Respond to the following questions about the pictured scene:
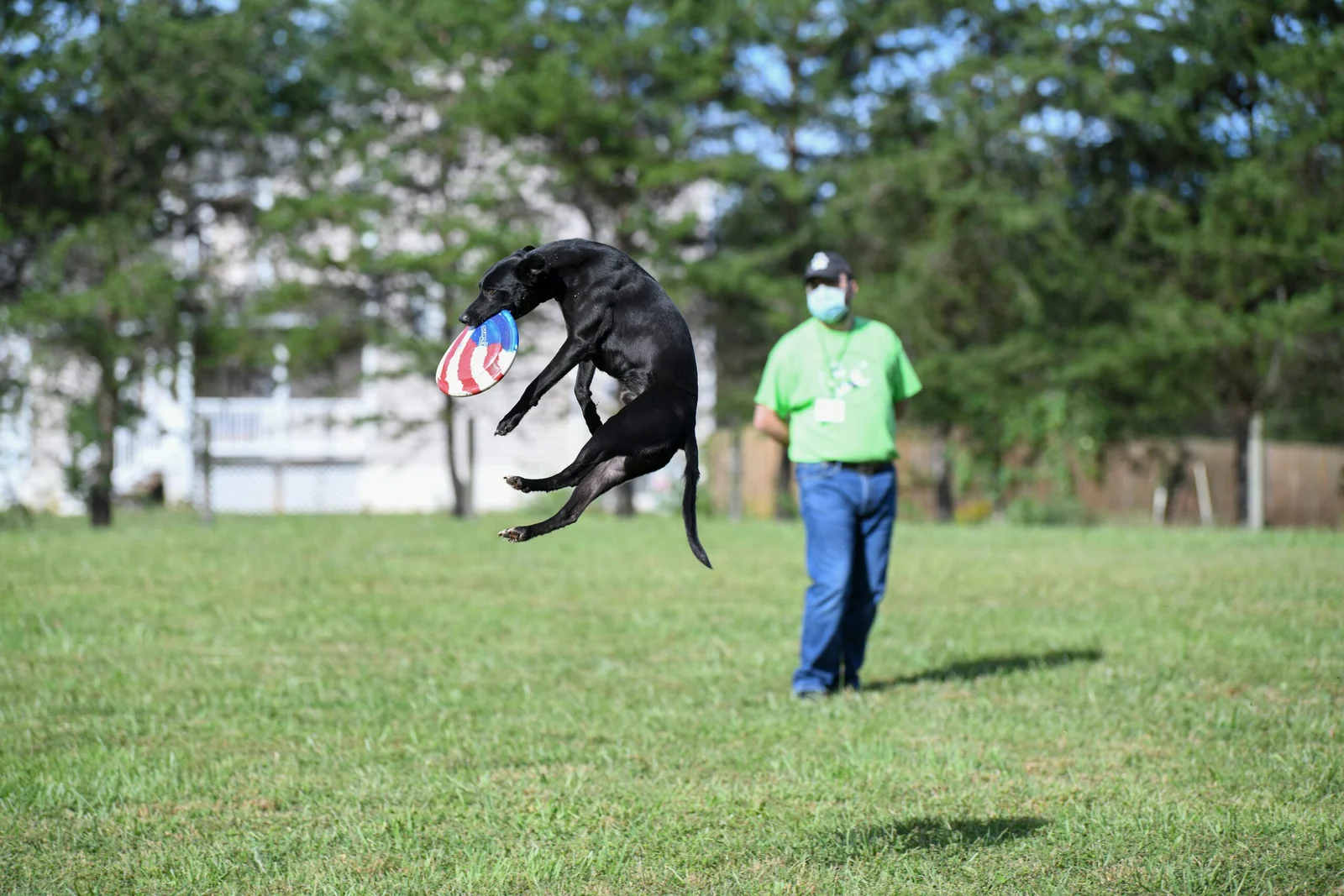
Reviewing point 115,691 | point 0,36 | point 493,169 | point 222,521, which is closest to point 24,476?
point 222,521

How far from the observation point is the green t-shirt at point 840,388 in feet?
23.0

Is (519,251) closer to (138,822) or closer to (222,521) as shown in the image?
(138,822)

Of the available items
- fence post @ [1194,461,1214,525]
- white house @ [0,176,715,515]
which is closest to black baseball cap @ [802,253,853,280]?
white house @ [0,176,715,515]

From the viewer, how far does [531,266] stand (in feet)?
10.4

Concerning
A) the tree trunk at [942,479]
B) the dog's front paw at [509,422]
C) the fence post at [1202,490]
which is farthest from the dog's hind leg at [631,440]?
the fence post at [1202,490]

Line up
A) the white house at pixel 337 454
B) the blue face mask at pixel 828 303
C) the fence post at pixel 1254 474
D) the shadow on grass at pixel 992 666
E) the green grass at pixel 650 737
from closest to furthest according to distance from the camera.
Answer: the green grass at pixel 650 737 → the blue face mask at pixel 828 303 → the shadow on grass at pixel 992 666 → the fence post at pixel 1254 474 → the white house at pixel 337 454

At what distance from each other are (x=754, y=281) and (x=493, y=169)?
4899 mm

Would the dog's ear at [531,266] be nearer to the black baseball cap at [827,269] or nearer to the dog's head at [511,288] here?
the dog's head at [511,288]

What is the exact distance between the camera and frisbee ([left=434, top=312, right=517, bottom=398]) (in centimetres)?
309

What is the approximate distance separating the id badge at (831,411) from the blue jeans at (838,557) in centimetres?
23

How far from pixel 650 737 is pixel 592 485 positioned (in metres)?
3.29

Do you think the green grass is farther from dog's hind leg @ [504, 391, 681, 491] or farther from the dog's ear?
the dog's ear

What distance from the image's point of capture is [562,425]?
27984 mm

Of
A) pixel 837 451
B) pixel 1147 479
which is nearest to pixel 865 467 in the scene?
pixel 837 451
